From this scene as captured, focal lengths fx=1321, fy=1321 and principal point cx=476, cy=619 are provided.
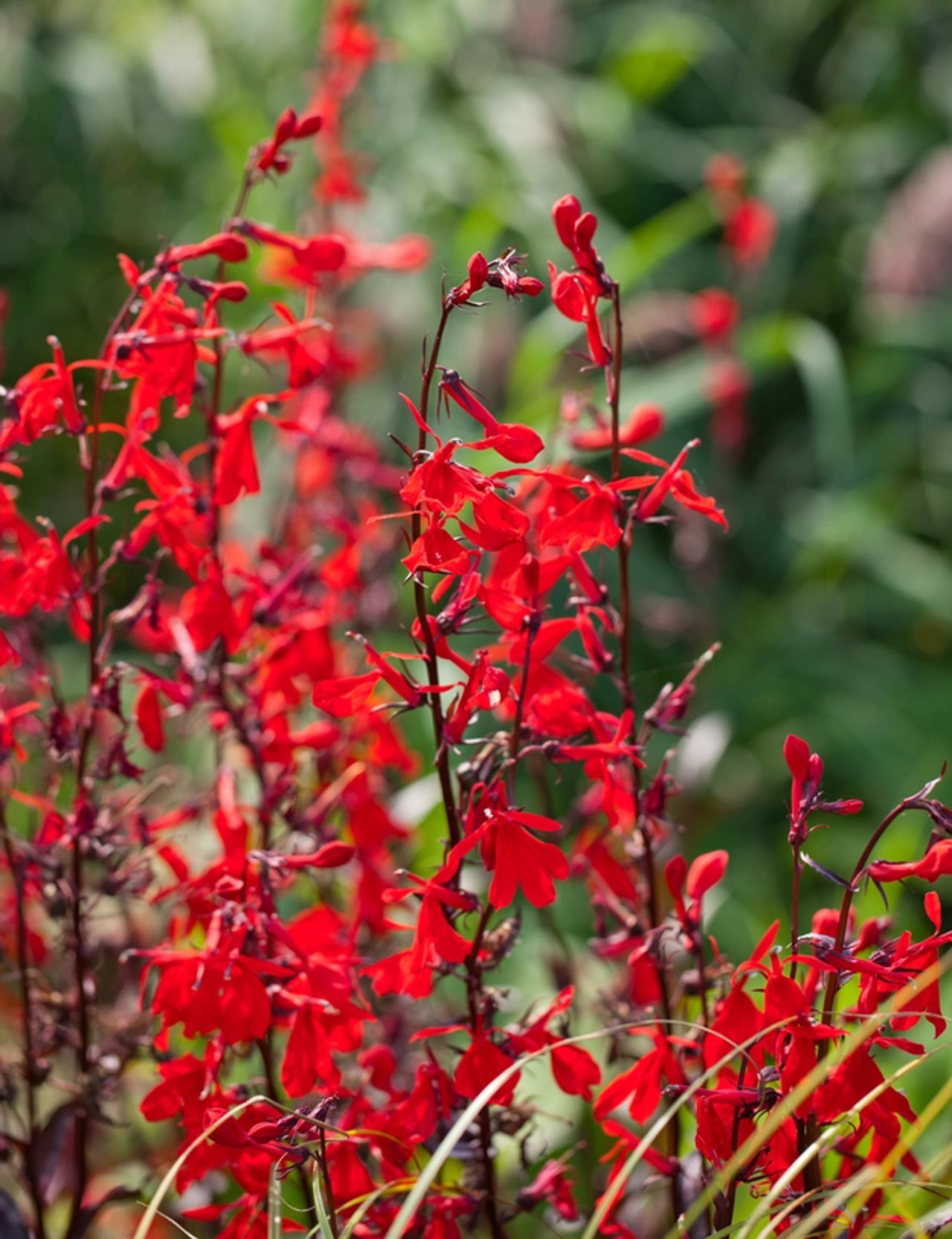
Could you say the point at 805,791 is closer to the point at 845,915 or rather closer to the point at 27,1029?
the point at 845,915

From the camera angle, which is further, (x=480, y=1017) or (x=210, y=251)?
(x=210, y=251)

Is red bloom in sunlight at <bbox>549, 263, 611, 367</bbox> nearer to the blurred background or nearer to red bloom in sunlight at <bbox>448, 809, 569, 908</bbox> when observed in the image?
red bloom in sunlight at <bbox>448, 809, 569, 908</bbox>

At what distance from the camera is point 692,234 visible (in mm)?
2758

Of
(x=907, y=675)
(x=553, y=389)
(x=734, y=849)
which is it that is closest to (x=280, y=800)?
(x=553, y=389)

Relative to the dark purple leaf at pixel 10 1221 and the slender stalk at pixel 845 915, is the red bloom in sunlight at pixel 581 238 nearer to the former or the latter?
the slender stalk at pixel 845 915

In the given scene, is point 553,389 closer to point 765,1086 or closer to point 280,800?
point 280,800

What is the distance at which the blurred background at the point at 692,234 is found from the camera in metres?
2.66

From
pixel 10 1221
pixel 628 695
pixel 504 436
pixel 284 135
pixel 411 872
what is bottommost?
pixel 10 1221

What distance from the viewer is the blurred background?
2662 mm

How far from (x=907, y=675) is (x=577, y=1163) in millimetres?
1931

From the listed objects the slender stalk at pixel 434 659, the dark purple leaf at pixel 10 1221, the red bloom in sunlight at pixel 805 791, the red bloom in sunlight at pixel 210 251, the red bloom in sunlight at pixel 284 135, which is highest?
the red bloom in sunlight at pixel 284 135

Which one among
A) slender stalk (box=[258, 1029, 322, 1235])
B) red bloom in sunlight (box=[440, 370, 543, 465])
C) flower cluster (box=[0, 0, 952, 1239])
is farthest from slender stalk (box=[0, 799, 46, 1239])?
red bloom in sunlight (box=[440, 370, 543, 465])

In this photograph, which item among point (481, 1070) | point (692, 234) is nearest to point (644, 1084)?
point (481, 1070)

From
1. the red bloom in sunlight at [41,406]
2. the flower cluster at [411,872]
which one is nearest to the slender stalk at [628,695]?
the flower cluster at [411,872]
